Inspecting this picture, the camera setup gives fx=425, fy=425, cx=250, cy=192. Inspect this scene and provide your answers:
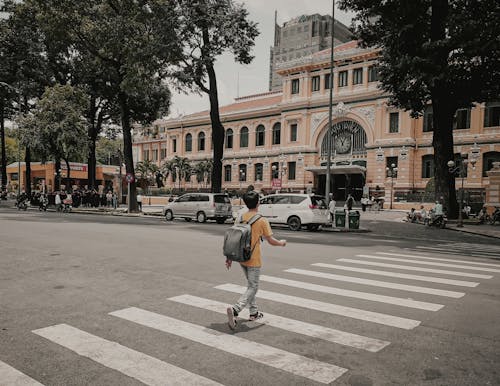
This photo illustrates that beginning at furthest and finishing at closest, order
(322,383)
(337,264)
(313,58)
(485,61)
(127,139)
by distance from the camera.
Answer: (313,58) → (127,139) → (485,61) → (337,264) → (322,383)

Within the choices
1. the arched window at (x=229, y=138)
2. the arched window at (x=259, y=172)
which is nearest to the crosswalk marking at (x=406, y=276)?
the arched window at (x=259, y=172)

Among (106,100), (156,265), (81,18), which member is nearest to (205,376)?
(156,265)

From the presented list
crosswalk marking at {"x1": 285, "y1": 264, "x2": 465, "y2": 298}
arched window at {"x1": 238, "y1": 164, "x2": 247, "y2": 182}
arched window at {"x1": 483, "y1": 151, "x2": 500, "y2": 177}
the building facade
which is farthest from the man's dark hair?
the building facade

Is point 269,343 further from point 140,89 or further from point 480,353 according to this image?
point 140,89

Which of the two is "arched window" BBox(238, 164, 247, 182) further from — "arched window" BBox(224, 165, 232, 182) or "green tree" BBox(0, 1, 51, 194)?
"green tree" BBox(0, 1, 51, 194)

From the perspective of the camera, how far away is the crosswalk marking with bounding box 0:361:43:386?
11.2ft

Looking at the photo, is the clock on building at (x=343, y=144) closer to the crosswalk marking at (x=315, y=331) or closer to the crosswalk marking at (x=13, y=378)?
the crosswalk marking at (x=315, y=331)

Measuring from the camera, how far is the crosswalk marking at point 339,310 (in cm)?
511

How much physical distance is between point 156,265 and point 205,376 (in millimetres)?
5208

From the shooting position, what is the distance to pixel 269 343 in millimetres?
4367

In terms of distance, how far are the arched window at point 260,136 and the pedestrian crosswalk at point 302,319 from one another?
49.1m

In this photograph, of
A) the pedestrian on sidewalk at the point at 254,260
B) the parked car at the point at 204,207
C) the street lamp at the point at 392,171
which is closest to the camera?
the pedestrian on sidewalk at the point at 254,260

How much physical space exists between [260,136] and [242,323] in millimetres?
53369

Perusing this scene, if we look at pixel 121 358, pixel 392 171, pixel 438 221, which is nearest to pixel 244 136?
pixel 392 171
